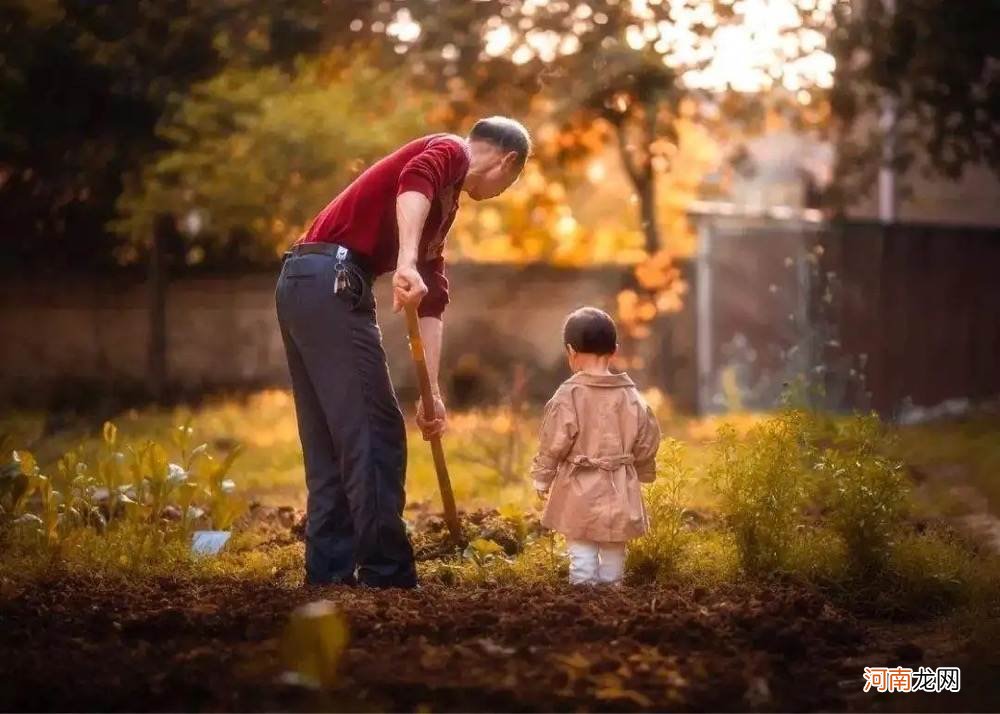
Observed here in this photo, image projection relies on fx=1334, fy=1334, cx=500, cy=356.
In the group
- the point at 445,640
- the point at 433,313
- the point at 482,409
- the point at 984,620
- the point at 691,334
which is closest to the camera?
the point at 445,640

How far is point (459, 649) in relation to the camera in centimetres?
344

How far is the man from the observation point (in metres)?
4.42

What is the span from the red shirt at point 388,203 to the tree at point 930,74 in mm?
6234

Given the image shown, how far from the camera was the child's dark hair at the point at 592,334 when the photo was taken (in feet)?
15.2

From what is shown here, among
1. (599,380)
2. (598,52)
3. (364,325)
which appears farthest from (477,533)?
(598,52)

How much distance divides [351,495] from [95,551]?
127 cm

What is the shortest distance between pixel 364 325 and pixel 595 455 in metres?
0.91

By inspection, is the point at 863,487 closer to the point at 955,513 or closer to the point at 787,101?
the point at 955,513

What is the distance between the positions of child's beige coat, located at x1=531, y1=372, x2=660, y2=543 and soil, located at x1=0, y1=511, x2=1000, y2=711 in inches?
10.0

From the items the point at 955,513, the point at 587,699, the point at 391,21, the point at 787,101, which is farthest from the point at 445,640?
the point at 787,101

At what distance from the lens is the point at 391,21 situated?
1014cm

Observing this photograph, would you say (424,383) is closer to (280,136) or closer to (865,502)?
(865,502)

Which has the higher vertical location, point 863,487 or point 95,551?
point 863,487

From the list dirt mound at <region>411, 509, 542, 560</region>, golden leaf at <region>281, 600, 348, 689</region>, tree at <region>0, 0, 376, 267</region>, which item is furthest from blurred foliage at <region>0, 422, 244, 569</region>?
tree at <region>0, 0, 376, 267</region>
